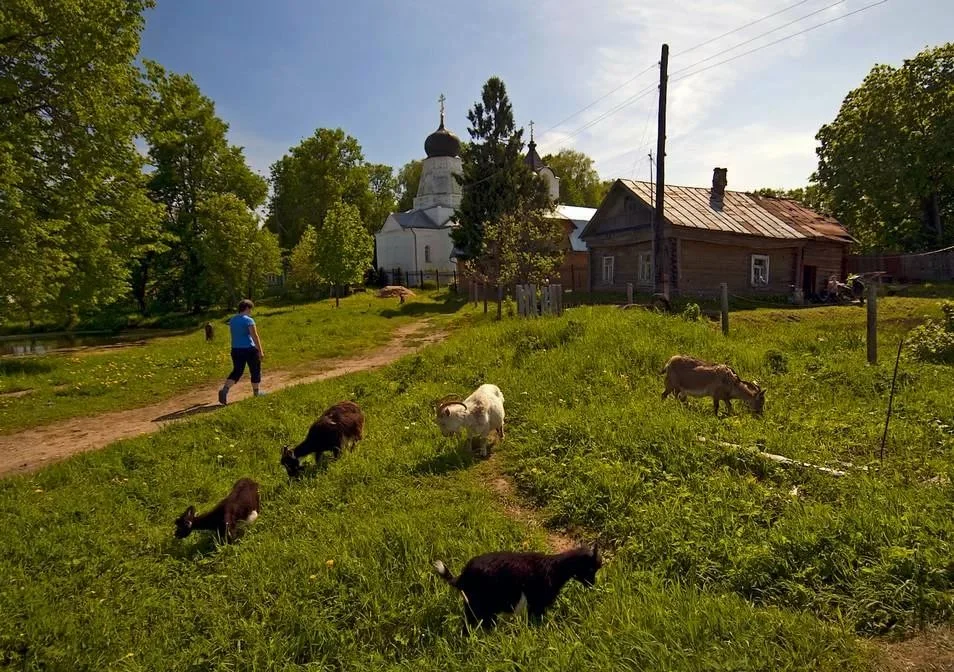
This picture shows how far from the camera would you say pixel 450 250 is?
1928 inches

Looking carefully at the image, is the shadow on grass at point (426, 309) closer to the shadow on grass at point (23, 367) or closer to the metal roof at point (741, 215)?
the metal roof at point (741, 215)

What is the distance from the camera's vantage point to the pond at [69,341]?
74.1 ft

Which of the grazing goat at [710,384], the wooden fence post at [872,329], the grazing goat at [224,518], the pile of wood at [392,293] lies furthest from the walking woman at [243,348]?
the pile of wood at [392,293]

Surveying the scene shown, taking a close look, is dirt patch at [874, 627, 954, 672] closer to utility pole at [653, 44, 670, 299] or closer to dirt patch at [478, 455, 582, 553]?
dirt patch at [478, 455, 582, 553]

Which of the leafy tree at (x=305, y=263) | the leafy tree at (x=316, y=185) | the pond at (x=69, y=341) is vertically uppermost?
the leafy tree at (x=316, y=185)

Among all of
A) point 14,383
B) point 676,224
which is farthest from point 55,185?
point 676,224

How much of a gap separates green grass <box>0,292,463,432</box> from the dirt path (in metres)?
0.45

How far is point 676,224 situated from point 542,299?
33.9 ft

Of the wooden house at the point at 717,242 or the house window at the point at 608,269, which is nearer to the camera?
the wooden house at the point at 717,242

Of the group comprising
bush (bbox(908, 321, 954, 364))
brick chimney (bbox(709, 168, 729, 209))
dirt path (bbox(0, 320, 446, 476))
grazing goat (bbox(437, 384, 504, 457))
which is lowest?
dirt path (bbox(0, 320, 446, 476))

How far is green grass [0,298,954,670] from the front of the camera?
319 cm

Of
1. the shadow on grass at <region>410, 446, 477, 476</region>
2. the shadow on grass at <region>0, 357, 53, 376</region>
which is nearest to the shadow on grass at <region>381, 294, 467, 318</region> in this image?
the shadow on grass at <region>0, 357, 53, 376</region>

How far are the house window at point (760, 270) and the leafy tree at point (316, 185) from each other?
3856 centimetres

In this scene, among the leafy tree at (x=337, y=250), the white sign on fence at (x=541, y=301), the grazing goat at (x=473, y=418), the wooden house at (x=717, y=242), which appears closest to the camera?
the grazing goat at (x=473, y=418)
